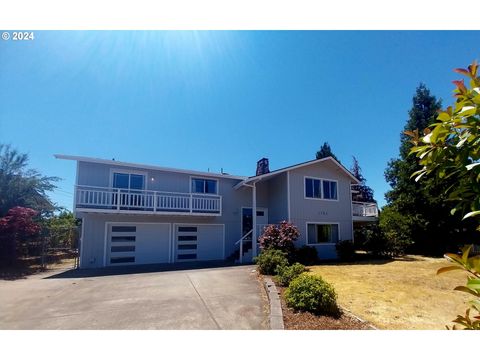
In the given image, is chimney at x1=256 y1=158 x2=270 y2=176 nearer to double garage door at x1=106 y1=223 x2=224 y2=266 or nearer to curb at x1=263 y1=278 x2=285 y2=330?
double garage door at x1=106 y1=223 x2=224 y2=266

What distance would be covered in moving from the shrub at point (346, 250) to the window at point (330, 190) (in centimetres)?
260

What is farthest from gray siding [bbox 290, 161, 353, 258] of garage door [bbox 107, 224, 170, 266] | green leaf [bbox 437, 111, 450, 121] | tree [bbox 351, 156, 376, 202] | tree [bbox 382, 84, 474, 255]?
tree [bbox 351, 156, 376, 202]

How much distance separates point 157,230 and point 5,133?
7.82 metres

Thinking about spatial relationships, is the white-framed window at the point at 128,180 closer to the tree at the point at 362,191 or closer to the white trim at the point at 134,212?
A: the white trim at the point at 134,212

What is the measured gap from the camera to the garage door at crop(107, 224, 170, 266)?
40.0ft

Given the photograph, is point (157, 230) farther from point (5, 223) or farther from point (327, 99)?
point (327, 99)

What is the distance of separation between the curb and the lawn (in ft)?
4.64

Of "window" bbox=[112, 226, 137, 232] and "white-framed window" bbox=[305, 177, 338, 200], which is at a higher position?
"white-framed window" bbox=[305, 177, 338, 200]

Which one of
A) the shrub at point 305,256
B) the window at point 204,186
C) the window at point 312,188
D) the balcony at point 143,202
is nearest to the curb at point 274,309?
the shrub at point 305,256

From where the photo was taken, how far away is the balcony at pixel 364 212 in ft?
55.5

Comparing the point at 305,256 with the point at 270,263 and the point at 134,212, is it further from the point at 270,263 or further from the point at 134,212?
the point at 134,212

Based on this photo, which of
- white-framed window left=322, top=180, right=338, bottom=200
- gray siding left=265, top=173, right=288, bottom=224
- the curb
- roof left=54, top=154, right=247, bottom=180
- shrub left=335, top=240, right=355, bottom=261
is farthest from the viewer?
white-framed window left=322, top=180, right=338, bottom=200
